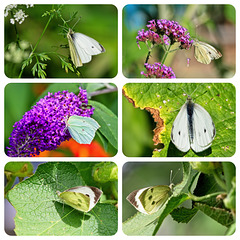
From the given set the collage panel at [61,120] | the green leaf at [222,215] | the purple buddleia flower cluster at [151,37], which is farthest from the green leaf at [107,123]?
the green leaf at [222,215]

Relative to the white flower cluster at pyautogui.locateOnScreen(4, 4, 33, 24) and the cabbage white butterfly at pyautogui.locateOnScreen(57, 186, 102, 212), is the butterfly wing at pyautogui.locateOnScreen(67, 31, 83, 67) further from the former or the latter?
the cabbage white butterfly at pyautogui.locateOnScreen(57, 186, 102, 212)

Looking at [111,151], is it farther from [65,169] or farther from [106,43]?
[106,43]

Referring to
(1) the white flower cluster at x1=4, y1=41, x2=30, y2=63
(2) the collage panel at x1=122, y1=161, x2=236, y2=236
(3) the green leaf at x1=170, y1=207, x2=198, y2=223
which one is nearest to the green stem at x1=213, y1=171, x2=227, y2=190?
(2) the collage panel at x1=122, y1=161, x2=236, y2=236

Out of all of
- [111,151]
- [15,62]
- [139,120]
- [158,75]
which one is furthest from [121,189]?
[15,62]

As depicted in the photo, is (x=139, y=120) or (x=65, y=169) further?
(x=139, y=120)
